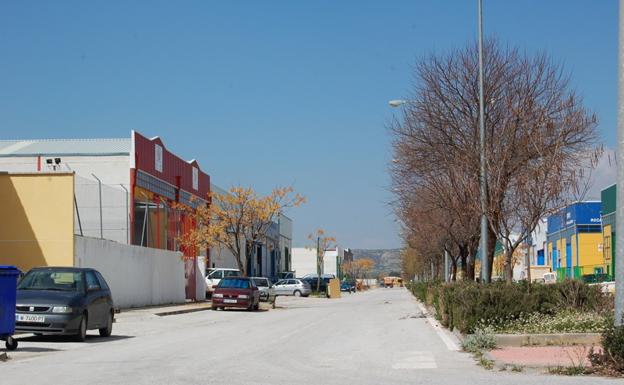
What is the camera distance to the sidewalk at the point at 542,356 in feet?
43.4

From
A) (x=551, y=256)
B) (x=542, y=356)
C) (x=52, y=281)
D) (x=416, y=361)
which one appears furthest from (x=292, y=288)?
(x=542, y=356)

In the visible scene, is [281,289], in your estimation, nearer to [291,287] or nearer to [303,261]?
[291,287]

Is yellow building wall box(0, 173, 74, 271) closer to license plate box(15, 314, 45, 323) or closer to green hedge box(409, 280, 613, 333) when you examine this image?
license plate box(15, 314, 45, 323)

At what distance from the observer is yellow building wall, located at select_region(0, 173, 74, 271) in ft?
101

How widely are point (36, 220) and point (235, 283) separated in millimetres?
10827

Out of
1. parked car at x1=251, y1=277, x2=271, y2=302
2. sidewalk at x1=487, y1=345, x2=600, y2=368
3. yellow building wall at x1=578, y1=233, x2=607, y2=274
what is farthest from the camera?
yellow building wall at x1=578, y1=233, x2=607, y2=274

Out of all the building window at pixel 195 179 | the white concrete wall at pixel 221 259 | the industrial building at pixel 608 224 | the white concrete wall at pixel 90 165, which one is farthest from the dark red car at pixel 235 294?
the industrial building at pixel 608 224

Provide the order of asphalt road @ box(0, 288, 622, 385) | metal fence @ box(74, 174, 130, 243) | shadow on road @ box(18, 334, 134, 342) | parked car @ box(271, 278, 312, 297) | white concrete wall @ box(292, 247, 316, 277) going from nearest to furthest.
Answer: asphalt road @ box(0, 288, 622, 385)
shadow on road @ box(18, 334, 134, 342)
metal fence @ box(74, 174, 130, 243)
parked car @ box(271, 278, 312, 297)
white concrete wall @ box(292, 247, 316, 277)

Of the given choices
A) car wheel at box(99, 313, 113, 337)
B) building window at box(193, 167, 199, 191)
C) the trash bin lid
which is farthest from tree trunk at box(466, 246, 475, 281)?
building window at box(193, 167, 199, 191)

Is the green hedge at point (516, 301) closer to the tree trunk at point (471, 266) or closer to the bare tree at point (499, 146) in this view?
the bare tree at point (499, 146)

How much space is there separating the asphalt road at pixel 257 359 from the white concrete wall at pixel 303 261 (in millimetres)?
123901

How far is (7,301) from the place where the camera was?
16.2 metres

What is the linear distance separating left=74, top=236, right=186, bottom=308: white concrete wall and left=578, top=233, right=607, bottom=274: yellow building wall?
48815 millimetres

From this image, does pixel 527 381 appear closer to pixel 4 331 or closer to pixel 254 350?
pixel 254 350
